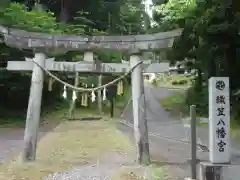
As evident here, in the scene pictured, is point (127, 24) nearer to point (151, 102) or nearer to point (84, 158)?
point (151, 102)

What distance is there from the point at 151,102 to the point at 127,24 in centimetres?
758

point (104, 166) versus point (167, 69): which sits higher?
point (167, 69)

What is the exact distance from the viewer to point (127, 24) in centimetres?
3491

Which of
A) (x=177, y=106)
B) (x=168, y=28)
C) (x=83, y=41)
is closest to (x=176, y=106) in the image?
(x=177, y=106)

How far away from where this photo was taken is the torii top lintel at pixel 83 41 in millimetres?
10633

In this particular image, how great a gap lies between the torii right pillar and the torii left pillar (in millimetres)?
2615

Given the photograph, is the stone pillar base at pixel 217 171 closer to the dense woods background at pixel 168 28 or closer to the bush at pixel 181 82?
the dense woods background at pixel 168 28

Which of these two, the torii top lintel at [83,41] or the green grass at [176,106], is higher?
the torii top lintel at [83,41]

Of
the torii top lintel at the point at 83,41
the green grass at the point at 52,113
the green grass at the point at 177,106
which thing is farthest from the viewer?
the green grass at the point at 177,106

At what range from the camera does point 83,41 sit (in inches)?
423

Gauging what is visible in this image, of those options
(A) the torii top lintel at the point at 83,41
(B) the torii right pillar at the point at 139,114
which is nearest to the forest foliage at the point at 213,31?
(A) the torii top lintel at the point at 83,41

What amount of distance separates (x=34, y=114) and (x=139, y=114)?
2.91 meters

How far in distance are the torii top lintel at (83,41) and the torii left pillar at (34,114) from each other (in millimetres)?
427

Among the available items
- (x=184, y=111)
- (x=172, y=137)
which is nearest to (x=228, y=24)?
(x=172, y=137)
